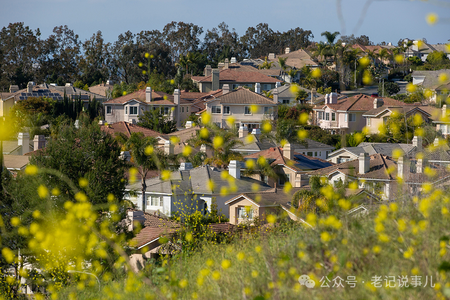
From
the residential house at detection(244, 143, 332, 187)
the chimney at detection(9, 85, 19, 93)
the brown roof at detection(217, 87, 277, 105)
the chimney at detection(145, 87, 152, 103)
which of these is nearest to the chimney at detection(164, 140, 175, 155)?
the residential house at detection(244, 143, 332, 187)

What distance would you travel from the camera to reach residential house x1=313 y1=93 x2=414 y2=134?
4591 centimetres

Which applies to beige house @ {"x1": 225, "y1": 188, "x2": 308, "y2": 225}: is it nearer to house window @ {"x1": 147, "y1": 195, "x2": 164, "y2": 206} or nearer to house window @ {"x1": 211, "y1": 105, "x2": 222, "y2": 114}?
house window @ {"x1": 147, "y1": 195, "x2": 164, "y2": 206}

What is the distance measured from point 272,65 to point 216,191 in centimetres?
5175

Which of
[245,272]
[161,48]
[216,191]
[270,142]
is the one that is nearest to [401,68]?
[161,48]

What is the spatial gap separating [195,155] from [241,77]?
109 feet

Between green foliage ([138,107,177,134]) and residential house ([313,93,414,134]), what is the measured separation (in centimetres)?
1430

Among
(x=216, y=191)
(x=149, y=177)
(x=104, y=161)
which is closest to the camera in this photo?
(x=104, y=161)

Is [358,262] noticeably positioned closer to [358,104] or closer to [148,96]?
[358,104]

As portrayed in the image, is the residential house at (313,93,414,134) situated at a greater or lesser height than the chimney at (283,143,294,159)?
greater

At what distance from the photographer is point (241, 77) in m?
63.0

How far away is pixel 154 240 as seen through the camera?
15969 millimetres

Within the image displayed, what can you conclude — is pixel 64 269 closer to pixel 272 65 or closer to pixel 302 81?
pixel 302 81

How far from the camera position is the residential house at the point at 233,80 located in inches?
2409

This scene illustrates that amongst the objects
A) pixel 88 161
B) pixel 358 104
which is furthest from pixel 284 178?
pixel 358 104
